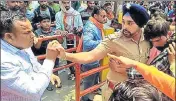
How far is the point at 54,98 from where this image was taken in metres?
4.16

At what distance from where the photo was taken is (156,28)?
7.07 feet

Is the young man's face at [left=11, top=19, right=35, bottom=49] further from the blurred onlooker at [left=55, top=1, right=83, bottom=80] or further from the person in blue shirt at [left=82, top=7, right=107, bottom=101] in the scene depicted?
the blurred onlooker at [left=55, top=1, right=83, bottom=80]

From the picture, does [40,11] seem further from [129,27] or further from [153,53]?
[153,53]

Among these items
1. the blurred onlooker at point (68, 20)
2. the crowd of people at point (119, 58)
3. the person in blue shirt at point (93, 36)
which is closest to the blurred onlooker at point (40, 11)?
the blurred onlooker at point (68, 20)

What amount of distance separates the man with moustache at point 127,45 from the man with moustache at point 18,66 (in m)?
0.52

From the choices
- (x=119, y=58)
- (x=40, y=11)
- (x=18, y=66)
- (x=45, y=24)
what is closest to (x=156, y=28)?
(x=119, y=58)

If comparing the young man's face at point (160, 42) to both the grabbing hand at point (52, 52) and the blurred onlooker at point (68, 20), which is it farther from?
the blurred onlooker at point (68, 20)

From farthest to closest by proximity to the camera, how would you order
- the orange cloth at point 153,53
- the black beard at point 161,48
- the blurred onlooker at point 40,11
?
the blurred onlooker at point 40,11 < the orange cloth at point 153,53 < the black beard at point 161,48

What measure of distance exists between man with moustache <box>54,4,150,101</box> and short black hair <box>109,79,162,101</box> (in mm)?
853

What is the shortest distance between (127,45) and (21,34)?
100 centimetres

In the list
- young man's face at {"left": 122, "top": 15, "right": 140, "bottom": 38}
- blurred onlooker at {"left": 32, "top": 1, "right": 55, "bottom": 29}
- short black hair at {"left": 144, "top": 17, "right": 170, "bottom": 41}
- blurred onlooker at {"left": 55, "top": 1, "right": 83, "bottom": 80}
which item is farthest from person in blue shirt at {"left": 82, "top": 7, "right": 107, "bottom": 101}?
short black hair at {"left": 144, "top": 17, "right": 170, "bottom": 41}

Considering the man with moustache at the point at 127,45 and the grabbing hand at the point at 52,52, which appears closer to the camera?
the grabbing hand at the point at 52,52

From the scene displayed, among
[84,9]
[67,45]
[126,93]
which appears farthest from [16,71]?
[84,9]

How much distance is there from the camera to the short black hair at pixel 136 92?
134 centimetres
